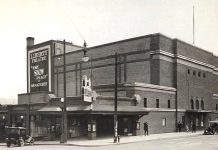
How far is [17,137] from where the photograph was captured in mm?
31516

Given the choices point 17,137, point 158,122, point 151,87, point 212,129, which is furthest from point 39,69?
point 17,137

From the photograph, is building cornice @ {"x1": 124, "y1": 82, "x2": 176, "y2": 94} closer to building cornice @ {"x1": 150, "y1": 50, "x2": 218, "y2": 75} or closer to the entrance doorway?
building cornice @ {"x1": 150, "y1": 50, "x2": 218, "y2": 75}

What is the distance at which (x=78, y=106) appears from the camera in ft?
119

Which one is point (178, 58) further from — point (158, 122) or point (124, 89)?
point (124, 89)

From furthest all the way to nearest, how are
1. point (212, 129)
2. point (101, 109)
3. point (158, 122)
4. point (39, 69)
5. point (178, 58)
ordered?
point (39, 69) → point (178, 58) → point (158, 122) → point (212, 129) → point (101, 109)

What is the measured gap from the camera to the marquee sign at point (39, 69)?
226 feet

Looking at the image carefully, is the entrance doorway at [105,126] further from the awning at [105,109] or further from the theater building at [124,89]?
the awning at [105,109]

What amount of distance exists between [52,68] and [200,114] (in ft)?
98.3

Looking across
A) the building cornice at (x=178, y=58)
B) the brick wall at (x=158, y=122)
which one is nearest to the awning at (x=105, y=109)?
the brick wall at (x=158, y=122)

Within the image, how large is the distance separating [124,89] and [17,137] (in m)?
17.0

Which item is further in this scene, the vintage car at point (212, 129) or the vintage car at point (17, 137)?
the vintage car at point (212, 129)

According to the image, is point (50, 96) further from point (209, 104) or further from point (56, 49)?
point (209, 104)

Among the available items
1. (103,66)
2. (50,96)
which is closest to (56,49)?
(103,66)

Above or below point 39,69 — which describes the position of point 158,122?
below
